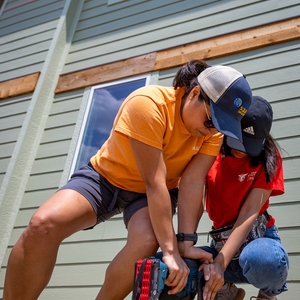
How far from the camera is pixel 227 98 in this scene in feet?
5.35

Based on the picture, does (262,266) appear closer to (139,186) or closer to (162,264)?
(162,264)

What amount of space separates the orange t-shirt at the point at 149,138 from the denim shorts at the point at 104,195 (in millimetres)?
29

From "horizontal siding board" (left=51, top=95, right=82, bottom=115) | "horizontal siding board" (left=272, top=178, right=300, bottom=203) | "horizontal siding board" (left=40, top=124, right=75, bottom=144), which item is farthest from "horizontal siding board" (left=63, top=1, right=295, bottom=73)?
"horizontal siding board" (left=272, top=178, right=300, bottom=203)

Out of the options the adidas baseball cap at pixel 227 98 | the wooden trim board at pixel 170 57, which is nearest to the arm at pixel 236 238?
the adidas baseball cap at pixel 227 98

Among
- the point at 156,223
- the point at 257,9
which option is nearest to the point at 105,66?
the point at 257,9

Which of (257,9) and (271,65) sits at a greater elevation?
(257,9)

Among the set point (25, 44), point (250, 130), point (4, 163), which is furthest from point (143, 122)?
point (25, 44)

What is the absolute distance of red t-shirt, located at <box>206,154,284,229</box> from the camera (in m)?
1.89

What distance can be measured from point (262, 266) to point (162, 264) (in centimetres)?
39

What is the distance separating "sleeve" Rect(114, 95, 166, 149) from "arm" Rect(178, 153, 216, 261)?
0.74 feet

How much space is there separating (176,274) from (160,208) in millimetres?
263

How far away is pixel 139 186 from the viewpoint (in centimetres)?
186

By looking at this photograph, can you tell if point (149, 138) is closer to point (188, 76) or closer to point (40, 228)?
point (188, 76)

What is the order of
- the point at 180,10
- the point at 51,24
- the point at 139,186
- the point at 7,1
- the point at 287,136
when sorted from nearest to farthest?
the point at 139,186, the point at 287,136, the point at 180,10, the point at 51,24, the point at 7,1
